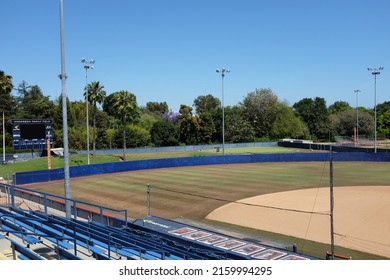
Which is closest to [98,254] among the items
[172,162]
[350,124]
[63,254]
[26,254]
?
[63,254]

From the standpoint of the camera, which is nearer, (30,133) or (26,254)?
(26,254)

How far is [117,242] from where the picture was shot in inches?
486

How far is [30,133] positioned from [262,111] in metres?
74.1

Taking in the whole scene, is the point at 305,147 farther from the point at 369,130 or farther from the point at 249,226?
the point at 249,226

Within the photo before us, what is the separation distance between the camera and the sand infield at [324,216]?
18.4m

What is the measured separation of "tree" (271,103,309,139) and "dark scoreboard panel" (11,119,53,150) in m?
73.0

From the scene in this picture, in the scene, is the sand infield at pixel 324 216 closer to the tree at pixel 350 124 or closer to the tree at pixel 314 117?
the tree at pixel 350 124

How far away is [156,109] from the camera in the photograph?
182 m

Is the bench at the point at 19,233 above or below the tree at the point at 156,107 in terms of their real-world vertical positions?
below

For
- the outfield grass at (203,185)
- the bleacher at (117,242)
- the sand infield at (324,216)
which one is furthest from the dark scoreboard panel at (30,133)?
the bleacher at (117,242)

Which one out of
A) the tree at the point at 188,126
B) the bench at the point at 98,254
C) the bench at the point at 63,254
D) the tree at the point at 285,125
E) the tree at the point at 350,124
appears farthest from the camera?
the tree at the point at 350,124

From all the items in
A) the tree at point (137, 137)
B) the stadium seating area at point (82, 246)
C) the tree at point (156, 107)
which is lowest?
the stadium seating area at point (82, 246)

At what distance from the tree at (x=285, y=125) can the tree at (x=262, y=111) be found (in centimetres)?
156

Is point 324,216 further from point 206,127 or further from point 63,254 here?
point 206,127
